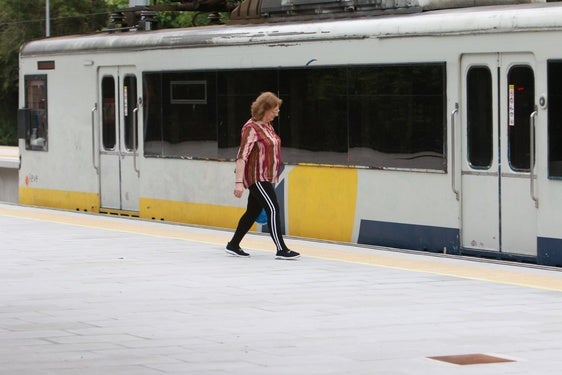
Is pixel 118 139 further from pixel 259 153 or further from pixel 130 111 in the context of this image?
pixel 259 153

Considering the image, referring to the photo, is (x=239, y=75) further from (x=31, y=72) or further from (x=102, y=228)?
(x=31, y=72)

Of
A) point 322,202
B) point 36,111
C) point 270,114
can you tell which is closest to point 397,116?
point 322,202

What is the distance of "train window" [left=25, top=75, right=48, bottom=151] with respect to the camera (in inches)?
941

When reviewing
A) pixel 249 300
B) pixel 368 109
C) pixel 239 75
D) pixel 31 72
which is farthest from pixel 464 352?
pixel 31 72

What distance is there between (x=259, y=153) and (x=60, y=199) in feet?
31.1

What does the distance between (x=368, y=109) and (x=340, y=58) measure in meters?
0.77

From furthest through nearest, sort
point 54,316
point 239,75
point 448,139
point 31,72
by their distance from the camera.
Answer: point 31,72 → point 239,75 → point 448,139 → point 54,316

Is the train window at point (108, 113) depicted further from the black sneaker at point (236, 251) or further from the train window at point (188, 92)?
the black sneaker at point (236, 251)

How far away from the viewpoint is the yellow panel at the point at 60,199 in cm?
2241

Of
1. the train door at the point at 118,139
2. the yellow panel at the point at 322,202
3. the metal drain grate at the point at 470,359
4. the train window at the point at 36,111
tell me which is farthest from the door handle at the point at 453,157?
the train window at the point at 36,111

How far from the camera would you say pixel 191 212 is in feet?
65.0

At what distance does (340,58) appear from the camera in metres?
16.7

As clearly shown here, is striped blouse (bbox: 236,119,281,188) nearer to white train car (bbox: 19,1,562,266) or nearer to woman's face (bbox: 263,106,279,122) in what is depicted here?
woman's face (bbox: 263,106,279,122)

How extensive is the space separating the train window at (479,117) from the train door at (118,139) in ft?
23.9
